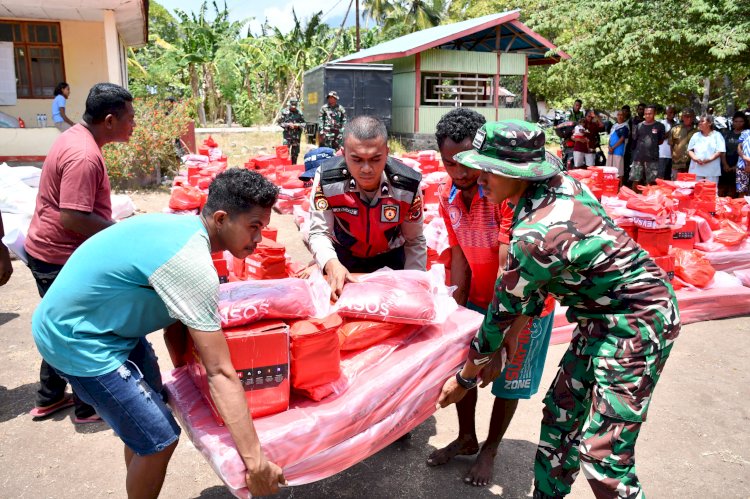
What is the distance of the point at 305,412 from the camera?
2.11 meters

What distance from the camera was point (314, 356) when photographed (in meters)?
2.12

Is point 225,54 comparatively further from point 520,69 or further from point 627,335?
point 627,335

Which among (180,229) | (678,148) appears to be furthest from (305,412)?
(678,148)

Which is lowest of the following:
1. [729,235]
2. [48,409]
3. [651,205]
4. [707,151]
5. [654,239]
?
[48,409]

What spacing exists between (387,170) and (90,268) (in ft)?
5.13

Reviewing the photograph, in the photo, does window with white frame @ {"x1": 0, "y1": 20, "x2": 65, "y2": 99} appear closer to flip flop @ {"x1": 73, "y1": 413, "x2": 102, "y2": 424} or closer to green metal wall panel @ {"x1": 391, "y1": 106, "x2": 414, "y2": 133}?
green metal wall panel @ {"x1": 391, "y1": 106, "x2": 414, "y2": 133}

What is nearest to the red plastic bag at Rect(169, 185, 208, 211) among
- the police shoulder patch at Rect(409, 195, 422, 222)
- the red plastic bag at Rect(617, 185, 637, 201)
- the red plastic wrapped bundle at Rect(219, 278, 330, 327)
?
the police shoulder patch at Rect(409, 195, 422, 222)

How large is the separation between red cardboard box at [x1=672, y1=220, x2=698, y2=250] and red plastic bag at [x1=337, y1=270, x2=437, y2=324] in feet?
12.4

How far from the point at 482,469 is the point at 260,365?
149 cm

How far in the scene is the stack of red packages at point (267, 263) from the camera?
4.72 m

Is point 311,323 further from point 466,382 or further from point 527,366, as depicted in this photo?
point 527,366

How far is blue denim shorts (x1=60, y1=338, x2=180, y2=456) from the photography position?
200 centimetres

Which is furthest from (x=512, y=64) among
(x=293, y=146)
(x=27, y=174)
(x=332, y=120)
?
(x=27, y=174)

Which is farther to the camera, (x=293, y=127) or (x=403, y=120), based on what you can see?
(x=403, y=120)
